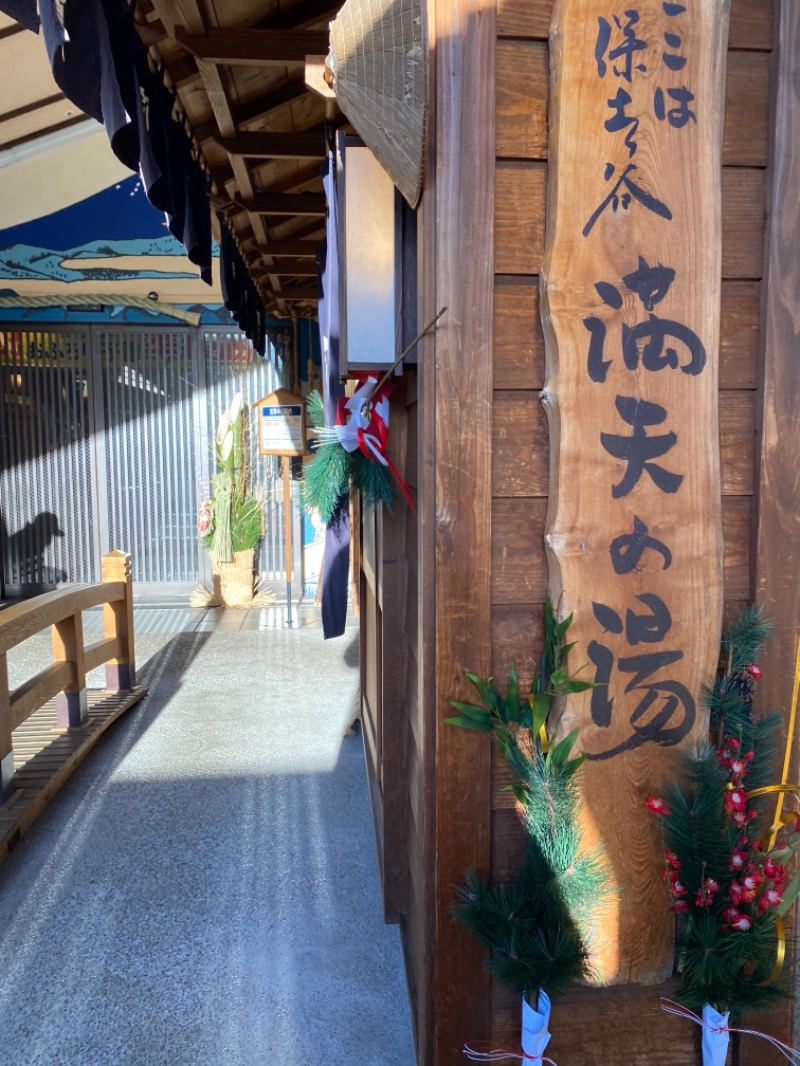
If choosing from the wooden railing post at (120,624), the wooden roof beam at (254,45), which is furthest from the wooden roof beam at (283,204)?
the wooden railing post at (120,624)

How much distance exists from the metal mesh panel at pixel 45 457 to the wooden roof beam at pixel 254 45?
178 inches

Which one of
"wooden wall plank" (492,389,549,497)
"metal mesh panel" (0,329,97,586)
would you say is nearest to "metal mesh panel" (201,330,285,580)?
"metal mesh panel" (0,329,97,586)

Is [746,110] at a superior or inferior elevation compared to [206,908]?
superior

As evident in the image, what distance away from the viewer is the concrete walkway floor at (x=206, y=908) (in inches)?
75.3

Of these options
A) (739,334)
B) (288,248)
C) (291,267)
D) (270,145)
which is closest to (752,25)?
(739,334)

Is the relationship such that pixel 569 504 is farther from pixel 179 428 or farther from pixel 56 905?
pixel 179 428

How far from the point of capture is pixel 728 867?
4.79 ft

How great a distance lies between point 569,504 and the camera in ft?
4.84

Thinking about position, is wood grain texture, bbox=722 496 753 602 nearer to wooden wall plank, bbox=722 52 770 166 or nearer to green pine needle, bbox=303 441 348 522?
wooden wall plank, bbox=722 52 770 166

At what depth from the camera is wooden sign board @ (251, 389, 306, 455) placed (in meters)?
6.18

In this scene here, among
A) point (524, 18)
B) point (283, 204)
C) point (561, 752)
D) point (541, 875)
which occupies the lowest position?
point (541, 875)

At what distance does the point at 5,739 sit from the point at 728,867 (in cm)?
265

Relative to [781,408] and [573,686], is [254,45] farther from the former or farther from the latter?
[573,686]

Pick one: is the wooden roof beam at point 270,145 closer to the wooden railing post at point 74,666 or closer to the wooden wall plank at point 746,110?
the wooden railing post at point 74,666
